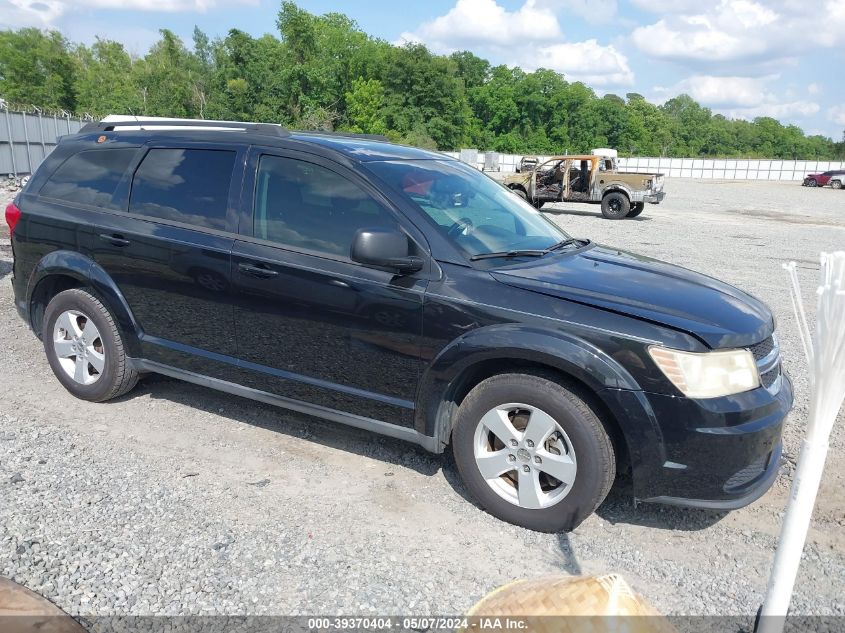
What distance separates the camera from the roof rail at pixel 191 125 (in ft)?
13.6

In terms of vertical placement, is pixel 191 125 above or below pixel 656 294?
above

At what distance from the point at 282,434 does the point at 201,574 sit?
4.90 ft

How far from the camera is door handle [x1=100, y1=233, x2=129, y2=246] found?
4.31m

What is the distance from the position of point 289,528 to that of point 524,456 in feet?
3.85

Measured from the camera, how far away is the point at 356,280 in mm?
3555

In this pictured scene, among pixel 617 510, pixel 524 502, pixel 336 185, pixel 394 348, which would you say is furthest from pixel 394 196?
pixel 617 510

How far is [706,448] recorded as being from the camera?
2.93 m

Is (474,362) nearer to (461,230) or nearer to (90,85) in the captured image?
(461,230)

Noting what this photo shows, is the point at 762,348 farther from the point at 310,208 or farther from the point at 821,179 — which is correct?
the point at 821,179

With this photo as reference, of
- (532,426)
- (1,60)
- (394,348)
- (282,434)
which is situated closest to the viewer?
(532,426)

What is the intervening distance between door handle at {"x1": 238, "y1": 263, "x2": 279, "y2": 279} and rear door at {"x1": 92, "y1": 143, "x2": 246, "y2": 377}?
106 millimetres

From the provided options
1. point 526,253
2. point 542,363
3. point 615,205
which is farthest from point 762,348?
point 615,205

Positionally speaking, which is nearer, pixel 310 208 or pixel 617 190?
pixel 310 208

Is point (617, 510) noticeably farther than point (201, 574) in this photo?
Yes
